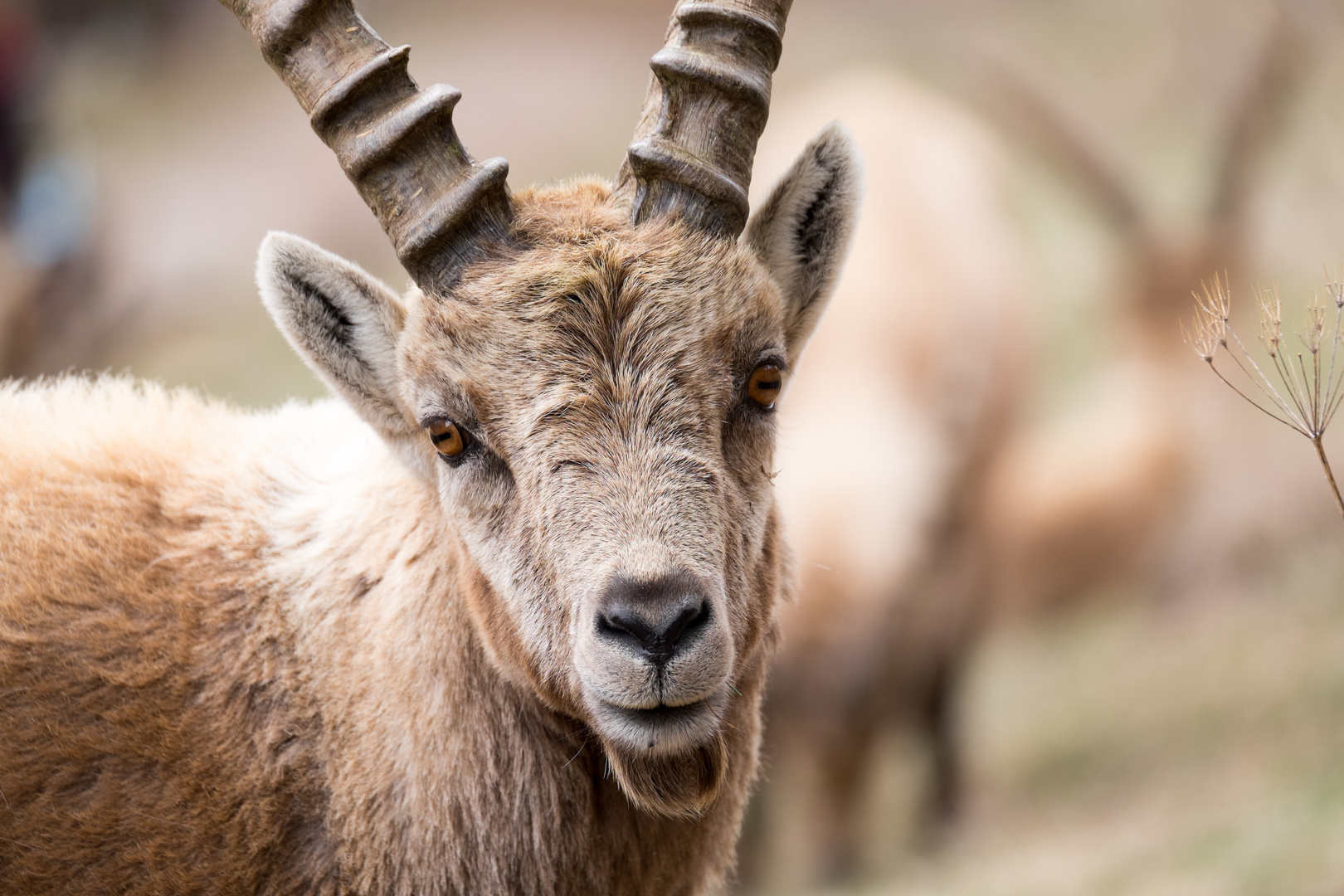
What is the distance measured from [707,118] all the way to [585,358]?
0.80m

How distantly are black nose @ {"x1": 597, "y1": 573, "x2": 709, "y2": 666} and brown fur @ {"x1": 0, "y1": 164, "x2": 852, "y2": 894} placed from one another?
12cm

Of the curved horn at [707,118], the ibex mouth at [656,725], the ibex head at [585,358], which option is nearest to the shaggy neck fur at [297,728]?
the ibex head at [585,358]

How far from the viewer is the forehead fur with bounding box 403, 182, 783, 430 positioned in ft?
10.9

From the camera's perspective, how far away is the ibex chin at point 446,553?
333 cm

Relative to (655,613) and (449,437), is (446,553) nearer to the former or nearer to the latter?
(449,437)

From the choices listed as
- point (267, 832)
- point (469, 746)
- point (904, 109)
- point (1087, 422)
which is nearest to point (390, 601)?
point (469, 746)

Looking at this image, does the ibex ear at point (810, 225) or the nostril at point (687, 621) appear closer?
the nostril at point (687, 621)

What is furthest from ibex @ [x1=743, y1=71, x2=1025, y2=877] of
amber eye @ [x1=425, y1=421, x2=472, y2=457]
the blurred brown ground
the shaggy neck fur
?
amber eye @ [x1=425, y1=421, x2=472, y2=457]

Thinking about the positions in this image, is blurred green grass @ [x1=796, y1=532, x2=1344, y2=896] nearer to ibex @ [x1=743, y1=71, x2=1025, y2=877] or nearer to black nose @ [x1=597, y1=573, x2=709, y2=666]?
ibex @ [x1=743, y1=71, x2=1025, y2=877]

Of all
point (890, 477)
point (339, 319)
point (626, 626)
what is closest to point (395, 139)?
point (339, 319)

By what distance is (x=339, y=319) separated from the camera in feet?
12.5

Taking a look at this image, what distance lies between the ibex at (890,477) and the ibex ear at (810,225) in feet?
10.4

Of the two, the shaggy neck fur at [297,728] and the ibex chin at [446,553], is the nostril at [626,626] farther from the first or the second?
the shaggy neck fur at [297,728]

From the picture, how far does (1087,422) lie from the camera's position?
9.70 metres
